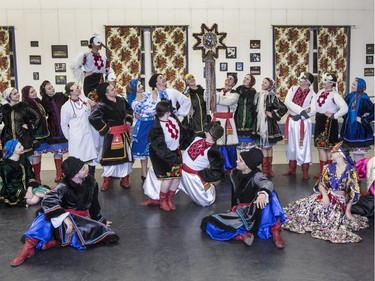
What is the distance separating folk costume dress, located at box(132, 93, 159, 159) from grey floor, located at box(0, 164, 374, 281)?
136cm

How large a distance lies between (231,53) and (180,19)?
123 centimetres

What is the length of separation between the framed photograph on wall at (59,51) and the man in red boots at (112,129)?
392 cm

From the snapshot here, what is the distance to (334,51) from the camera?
10203mm

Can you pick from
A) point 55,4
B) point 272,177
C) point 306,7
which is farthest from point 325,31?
point 55,4

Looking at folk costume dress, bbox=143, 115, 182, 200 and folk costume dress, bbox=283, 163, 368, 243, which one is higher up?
folk costume dress, bbox=143, 115, 182, 200

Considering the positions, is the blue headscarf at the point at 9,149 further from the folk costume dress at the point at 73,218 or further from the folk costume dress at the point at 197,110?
the folk costume dress at the point at 197,110

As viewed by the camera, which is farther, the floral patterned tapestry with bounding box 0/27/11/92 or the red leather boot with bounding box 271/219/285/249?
the floral patterned tapestry with bounding box 0/27/11/92

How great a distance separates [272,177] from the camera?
267 inches

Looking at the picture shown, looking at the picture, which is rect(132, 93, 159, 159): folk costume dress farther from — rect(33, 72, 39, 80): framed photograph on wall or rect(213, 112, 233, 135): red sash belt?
rect(33, 72, 39, 80): framed photograph on wall

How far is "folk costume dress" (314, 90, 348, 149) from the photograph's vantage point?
21.3 ft

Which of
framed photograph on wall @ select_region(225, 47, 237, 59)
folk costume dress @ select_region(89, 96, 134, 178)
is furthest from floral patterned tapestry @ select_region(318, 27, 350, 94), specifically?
folk costume dress @ select_region(89, 96, 134, 178)

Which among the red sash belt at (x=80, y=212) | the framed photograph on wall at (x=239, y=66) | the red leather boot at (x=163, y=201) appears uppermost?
the framed photograph on wall at (x=239, y=66)

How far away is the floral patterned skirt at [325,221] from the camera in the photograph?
4379 mm

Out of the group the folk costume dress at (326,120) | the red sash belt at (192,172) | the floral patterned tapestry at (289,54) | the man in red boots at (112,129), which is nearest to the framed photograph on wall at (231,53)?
the floral patterned tapestry at (289,54)
